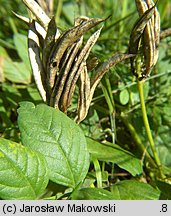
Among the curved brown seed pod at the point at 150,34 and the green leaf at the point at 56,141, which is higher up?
the curved brown seed pod at the point at 150,34

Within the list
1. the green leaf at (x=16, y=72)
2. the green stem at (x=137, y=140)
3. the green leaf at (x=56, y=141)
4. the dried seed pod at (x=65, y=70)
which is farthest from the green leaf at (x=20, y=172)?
the green leaf at (x=16, y=72)

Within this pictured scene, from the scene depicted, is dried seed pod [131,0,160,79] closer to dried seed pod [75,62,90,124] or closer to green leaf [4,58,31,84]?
dried seed pod [75,62,90,124]

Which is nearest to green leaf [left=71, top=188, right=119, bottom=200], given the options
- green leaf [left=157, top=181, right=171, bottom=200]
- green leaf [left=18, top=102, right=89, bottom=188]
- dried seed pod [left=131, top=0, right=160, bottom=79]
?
green leaf [left=18, top=102, right=89, bottom=188]

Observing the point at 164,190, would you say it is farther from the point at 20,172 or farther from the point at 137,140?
the point at 20,172

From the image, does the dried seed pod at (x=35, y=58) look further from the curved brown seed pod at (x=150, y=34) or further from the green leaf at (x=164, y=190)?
the green leaf at (x=164, y=190)

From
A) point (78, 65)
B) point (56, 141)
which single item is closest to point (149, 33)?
point (78, 65)
